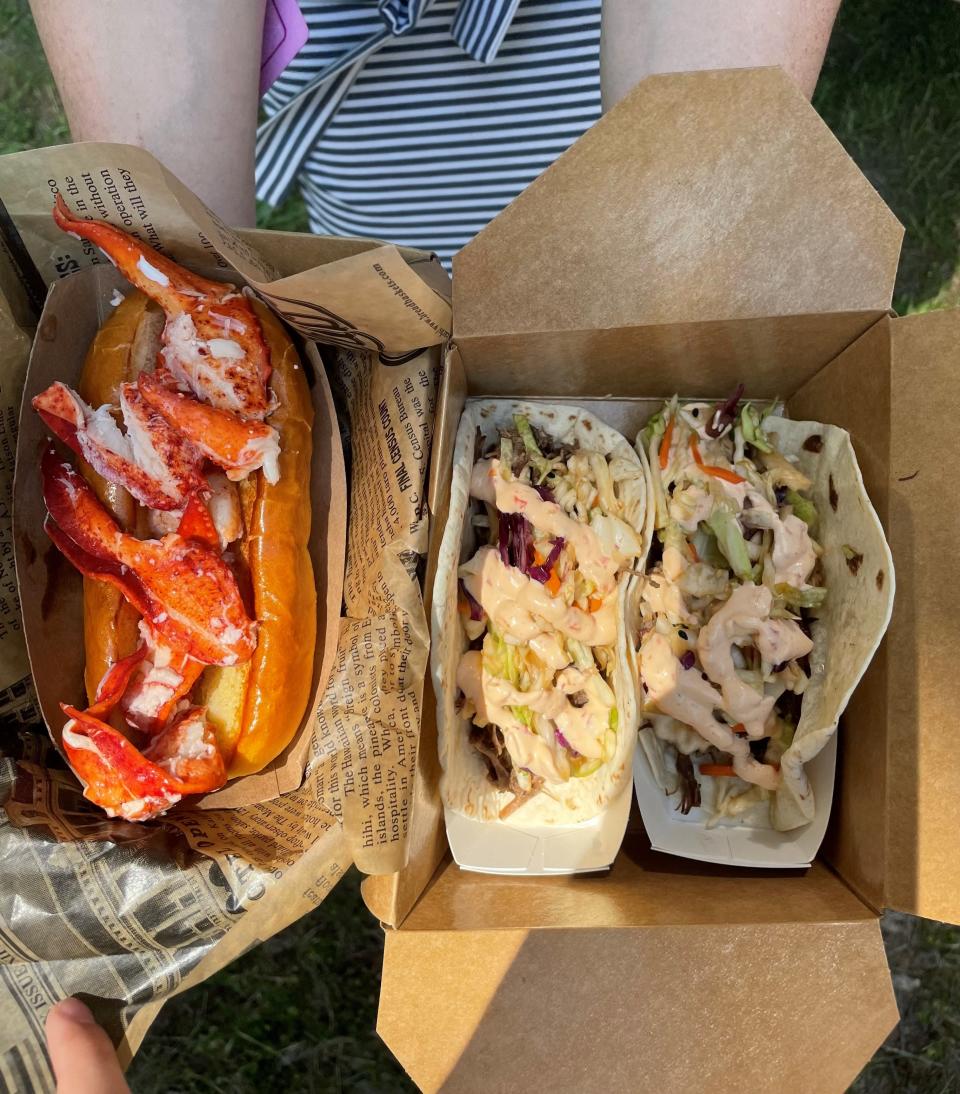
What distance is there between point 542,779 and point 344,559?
2.05ft

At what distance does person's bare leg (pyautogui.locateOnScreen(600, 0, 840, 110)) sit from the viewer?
1.35 metres

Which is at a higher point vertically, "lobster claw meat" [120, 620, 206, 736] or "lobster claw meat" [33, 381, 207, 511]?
"lobster claw meat" [33, 381, 207, 511]

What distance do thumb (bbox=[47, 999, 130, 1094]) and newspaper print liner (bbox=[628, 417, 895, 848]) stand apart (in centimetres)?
105

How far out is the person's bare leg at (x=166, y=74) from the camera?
1.37m

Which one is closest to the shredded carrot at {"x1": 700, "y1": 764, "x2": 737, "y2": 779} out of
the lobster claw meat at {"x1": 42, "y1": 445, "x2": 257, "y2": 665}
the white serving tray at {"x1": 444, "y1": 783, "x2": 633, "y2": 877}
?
the white serving tray at {"x1": 444, "y1": 783, "x2": 633, "y2": 877}

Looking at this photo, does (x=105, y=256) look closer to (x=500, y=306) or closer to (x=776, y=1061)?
(x=500, y=306)

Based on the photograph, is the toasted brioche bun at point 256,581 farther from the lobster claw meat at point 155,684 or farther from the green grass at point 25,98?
the green grass at point 25,98

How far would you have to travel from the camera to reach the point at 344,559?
1.71 metres

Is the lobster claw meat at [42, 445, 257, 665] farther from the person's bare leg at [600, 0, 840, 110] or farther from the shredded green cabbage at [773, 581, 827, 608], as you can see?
the person's bare leg at [600, 0, 840, 110]

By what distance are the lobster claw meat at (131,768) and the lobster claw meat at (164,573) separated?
0.60 ft

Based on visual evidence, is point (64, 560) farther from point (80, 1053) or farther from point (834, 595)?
point (834, 595)

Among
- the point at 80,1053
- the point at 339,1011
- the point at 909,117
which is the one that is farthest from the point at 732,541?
the point at 909,117

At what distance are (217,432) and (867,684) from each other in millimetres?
1322

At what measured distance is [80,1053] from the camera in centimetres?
124
